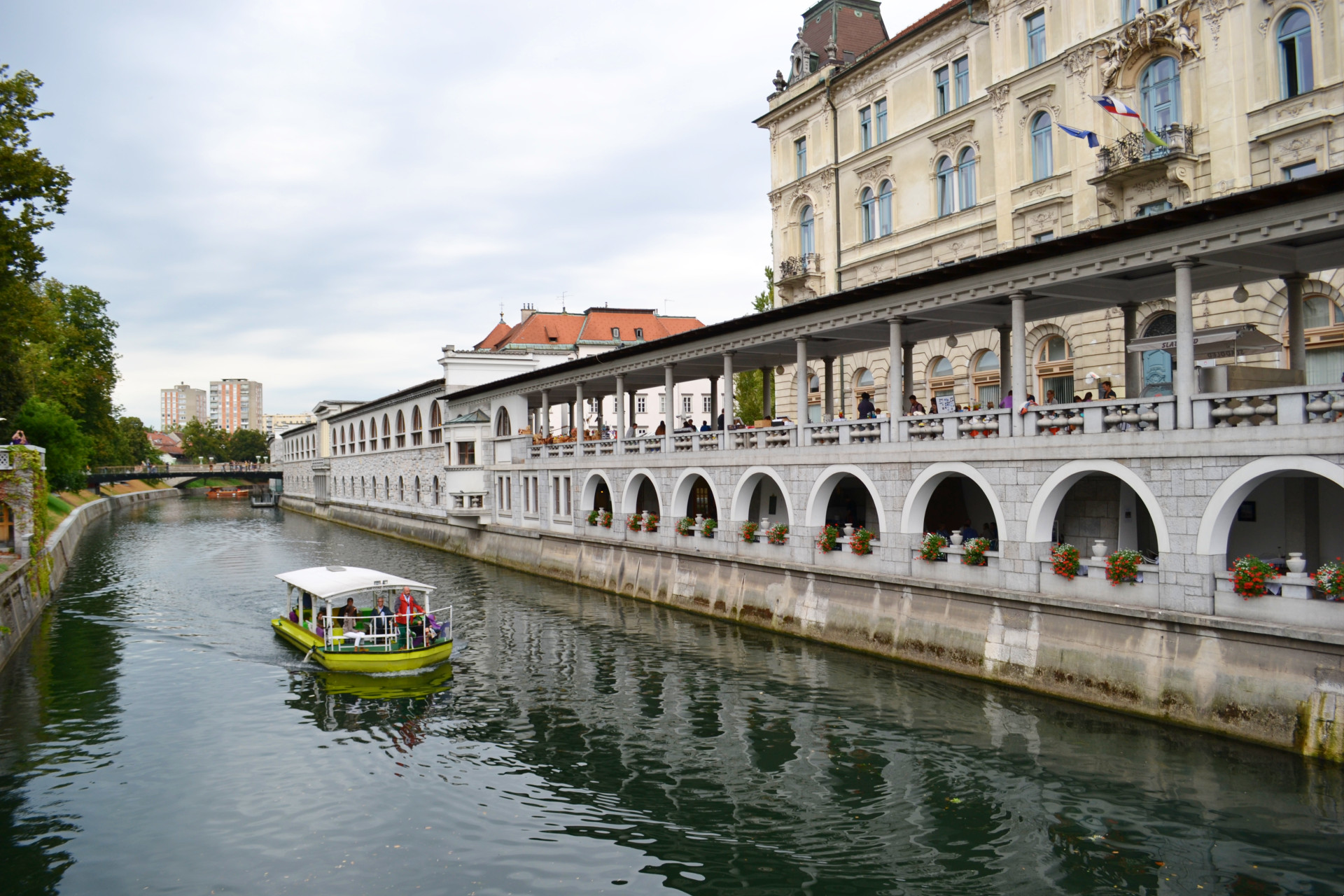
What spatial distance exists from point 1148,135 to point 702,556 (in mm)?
20400

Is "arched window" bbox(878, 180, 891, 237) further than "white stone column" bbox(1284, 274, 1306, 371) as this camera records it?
Yes

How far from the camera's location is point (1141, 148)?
31.2 meters

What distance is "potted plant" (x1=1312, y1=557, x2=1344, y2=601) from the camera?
15.6m

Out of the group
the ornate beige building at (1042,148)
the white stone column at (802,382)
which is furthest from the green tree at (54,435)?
the white stone column at (802,382)

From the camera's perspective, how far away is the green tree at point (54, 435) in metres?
68.7

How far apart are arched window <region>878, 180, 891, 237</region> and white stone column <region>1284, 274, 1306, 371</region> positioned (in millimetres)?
23463

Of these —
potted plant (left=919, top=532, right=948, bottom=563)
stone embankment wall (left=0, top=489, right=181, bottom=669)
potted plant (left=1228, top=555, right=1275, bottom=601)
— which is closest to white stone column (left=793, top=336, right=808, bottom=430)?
potted plant (left=919, top=532, right=948, bottom=563)

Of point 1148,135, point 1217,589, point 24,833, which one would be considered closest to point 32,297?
point 24,833

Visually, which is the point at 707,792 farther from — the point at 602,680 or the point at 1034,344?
the point at 1034,344

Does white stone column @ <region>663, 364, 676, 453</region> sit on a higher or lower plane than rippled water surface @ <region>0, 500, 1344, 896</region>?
higher

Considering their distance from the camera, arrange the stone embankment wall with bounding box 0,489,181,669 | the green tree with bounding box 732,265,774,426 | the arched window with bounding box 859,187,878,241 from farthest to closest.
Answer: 1. the green tree with bounding box 732,265,774,426
2. the arched window with bounding box 859,187,878,241
3. the stone embankment wall with bounding box 0,489,181,669

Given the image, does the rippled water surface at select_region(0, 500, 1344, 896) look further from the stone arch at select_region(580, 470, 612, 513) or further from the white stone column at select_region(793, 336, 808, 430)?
the stone arch at select_region(580, 470, 612, 513)

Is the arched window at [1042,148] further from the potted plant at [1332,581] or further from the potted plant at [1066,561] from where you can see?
the potted plant at [1332,581]

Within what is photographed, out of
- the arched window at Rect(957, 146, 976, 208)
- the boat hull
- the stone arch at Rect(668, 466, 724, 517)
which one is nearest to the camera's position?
the boat hull
